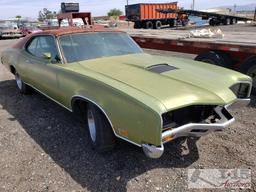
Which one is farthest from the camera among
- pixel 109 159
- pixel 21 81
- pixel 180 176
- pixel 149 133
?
pixel 21 81

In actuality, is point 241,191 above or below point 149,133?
below

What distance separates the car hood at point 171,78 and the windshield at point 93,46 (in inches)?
7.5

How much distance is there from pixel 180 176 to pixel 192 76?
1.19 m

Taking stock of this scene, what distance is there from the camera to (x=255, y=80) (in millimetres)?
5500

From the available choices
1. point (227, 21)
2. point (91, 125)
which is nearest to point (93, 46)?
point (91, 125)

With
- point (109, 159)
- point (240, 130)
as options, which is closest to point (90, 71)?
point (109, 159)

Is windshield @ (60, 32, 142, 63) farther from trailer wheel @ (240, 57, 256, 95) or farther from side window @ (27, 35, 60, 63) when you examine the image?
trailer wheel @ (240, 57, 256, 95)

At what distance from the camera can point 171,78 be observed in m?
3.31

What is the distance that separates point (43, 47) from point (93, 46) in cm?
98

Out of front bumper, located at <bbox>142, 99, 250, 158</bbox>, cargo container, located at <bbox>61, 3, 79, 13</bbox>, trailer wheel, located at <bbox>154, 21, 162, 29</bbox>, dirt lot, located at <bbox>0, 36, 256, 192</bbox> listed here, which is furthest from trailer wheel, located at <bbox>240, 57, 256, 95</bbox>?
trailer wheel, located at <bbox>154, 21, 162, 29</bbox>

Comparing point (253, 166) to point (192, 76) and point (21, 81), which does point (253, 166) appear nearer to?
point (192, 76)

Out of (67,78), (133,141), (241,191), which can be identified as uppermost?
(67,78)

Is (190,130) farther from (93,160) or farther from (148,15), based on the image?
(148,15)

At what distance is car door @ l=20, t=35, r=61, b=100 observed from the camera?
13.9 ft
